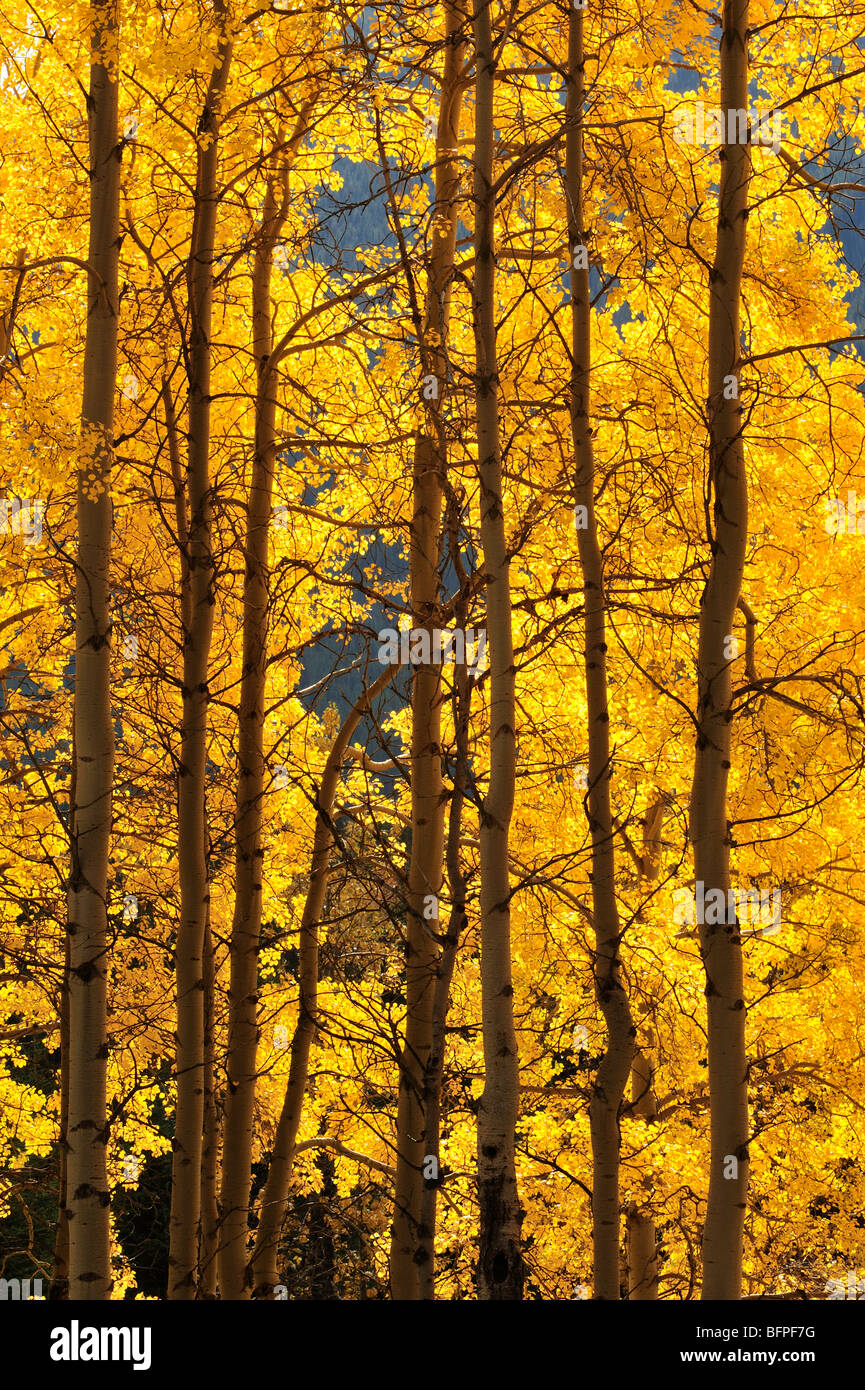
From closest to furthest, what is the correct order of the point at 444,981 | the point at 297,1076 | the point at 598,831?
the point at 444,981 < the point at 598,831 < the point at 297,1076

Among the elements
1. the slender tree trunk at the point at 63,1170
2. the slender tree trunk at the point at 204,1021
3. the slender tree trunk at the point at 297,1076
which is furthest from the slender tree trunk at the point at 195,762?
the slender tree trunk at the point at 297,1076

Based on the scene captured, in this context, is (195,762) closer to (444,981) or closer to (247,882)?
(247,882)

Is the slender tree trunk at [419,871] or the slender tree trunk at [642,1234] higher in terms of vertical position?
the slender tree trunk at [419,871]

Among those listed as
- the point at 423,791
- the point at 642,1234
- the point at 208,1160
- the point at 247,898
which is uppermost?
the point at 423,791

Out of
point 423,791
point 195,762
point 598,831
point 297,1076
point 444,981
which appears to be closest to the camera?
point 444,981

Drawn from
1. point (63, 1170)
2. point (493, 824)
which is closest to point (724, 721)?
point (493, 824)

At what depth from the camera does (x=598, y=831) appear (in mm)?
5539

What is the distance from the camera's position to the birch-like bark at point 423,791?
5898mm

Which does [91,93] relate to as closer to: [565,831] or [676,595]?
[676,595]

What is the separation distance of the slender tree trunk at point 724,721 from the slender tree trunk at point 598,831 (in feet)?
3.02

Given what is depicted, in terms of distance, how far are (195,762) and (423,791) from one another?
1.11 metres

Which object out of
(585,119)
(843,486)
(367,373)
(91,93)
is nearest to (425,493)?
(367,373)

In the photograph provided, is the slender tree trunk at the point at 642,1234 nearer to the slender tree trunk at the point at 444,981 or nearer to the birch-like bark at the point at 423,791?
the birch-like bark at the point at 423,791
